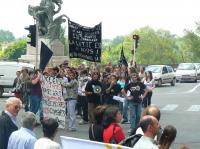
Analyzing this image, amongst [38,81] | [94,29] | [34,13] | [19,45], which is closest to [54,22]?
[34,13]

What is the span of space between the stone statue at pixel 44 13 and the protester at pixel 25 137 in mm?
33819

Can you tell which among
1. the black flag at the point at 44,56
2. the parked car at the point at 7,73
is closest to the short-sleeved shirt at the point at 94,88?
the black flag at the point at 44,56

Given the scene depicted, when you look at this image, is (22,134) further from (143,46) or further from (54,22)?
(143,46)

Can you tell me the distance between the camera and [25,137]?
692cm

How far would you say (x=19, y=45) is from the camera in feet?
393

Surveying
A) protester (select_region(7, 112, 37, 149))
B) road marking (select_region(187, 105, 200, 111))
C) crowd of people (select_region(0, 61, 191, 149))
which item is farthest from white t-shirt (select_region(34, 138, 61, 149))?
road marking (select_region(187, 105, 200, 111))

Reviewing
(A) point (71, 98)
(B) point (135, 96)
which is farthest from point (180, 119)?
(A) point (71, 98)

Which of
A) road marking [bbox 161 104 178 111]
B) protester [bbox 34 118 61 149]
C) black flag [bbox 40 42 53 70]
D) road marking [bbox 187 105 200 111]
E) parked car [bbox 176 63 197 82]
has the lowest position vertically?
road marking [bbox 161 104 178 111]

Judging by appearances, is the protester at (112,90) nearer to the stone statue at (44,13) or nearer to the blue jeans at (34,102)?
the blue jeans at (34,102)

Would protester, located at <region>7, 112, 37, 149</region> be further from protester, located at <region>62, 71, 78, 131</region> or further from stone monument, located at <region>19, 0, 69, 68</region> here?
stone monument, located at <region>19, 0, 69, 68</region>

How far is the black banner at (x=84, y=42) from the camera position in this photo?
58.1 feet

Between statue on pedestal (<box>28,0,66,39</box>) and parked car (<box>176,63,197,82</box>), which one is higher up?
statue on pedestal (<box>28,0,66,39</box>)

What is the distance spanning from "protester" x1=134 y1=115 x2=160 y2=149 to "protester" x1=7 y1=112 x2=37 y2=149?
1590 millimetres

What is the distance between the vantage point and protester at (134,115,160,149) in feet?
18.7
